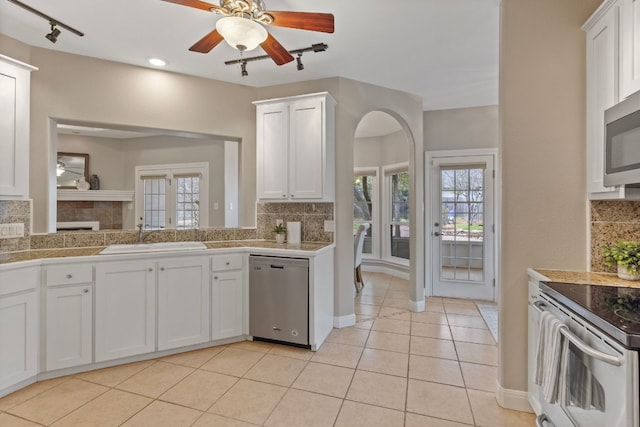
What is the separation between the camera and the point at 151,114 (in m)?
3.18

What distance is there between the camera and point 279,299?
288 centimetres

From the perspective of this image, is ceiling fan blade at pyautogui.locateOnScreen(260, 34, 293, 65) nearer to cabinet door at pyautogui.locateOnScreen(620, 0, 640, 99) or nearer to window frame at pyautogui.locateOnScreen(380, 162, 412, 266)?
cabinet door at pyautogui.locateOnScreen(620, 0, 640, 99)

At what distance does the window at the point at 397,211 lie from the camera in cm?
585

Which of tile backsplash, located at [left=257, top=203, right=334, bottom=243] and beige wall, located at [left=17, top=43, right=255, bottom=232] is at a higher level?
beige wall, located at [left=17, top=43, right=255, bottom=232]

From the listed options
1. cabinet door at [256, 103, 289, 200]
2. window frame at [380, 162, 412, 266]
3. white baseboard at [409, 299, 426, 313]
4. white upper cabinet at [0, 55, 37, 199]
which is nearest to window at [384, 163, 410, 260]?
window frame at [380, 162, 412, 266]

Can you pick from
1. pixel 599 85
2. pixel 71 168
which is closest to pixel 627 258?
pixel 599 85

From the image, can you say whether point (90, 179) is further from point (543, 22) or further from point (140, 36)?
point (543, 22)

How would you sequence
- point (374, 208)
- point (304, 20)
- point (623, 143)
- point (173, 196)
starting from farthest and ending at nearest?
point (374, 208), point (173, 196), point (304, 20), point (623, 143)

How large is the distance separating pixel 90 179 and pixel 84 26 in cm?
270

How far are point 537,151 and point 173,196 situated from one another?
404 cm

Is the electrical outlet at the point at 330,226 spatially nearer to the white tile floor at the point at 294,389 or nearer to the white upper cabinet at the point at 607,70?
the white tile floor at the point at 294,389

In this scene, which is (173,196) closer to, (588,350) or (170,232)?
(170,232)

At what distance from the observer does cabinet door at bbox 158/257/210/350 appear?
2701mm

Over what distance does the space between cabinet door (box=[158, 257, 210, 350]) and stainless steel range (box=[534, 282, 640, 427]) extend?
102 inches
